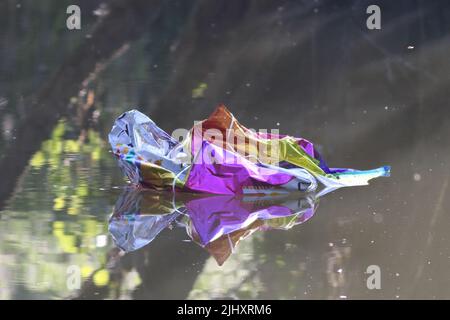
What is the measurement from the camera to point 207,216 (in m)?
6.25

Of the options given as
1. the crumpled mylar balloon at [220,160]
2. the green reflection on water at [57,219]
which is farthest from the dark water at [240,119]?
the crumpled mylar balloon at [220,160]

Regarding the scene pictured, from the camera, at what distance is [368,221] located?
6.30m

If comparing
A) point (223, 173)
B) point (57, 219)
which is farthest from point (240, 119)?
point (57, 219)

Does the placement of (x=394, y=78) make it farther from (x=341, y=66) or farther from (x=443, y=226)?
(x=443, y=226)

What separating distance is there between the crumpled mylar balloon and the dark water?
0.20m

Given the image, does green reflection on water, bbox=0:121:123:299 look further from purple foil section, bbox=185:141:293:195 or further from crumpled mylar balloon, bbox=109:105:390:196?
purple foil section, bbox=185:141:293:195

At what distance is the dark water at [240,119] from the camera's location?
17.2ft

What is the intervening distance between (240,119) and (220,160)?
2995 millimetres

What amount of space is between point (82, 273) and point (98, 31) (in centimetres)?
856

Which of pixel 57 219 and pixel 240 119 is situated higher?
pixel 240 119

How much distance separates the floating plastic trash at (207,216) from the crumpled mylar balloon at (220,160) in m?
0.09

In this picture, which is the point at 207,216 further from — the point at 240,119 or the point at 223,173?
the point at 240,119

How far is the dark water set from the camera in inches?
206
